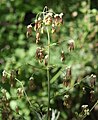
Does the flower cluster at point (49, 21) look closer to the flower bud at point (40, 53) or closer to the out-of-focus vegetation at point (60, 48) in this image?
the flower bud at point (40, 53)

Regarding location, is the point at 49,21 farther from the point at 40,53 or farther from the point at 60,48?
the point at 60,48

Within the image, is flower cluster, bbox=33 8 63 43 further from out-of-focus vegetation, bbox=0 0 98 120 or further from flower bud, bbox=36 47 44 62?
out-of-focus vegetation, bbox=0 0 98 120

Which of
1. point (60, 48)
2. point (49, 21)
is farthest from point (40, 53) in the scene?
point (60, 48)

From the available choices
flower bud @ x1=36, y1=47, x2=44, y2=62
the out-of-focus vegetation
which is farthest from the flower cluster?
the out-of-focus vegetation

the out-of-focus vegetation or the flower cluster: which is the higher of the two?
the flower cluster

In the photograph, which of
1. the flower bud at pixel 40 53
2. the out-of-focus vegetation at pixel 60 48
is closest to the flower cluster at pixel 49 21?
the flower bud at pixel 40 53

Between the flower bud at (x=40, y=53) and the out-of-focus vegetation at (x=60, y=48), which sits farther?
the out-of-focus vegetation at (x=60, y=48)

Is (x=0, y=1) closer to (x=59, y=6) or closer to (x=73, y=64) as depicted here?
(x=59, y=6)

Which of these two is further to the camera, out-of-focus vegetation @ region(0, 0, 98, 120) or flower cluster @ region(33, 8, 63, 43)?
out-of-focus vegetation @ region(0, 0, 98, 120)

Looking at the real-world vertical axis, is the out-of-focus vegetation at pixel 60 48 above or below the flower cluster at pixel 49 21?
below

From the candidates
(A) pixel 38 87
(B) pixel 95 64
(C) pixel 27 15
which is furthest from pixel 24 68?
(C) pixel 27 15

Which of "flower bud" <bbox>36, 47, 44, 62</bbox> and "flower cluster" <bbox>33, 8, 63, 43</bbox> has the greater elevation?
"flower cluster" <bbox>33, 8, 63, 43</bbox>

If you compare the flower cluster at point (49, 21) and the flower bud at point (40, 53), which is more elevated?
the flower cluster at point (49, 21)
